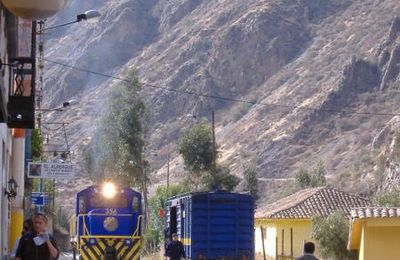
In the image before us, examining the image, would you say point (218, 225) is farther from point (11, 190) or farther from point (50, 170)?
point (11, 190)

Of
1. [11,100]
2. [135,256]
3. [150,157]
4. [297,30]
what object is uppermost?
[297,30]

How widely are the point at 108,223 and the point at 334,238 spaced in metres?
12.6

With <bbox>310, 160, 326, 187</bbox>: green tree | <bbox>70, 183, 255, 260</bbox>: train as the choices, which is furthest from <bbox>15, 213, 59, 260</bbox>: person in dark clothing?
<bbox>310, 160, 326, 187</bbox>: green tree

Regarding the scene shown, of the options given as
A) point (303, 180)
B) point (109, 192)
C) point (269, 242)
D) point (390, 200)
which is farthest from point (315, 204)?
point (109, 192)

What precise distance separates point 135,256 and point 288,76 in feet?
270

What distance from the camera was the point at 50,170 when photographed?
25812 millimetres

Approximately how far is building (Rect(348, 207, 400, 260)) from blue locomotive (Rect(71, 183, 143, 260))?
6.47 metres

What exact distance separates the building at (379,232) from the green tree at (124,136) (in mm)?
40363

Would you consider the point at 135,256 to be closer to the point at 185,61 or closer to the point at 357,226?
the point at 357,226

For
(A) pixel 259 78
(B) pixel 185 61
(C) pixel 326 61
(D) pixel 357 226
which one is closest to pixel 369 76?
(C) pixel 326 61

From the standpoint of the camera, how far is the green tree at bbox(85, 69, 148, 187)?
66312mm

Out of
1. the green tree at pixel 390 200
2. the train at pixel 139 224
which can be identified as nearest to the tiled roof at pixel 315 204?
the green tree at pixel 390 200

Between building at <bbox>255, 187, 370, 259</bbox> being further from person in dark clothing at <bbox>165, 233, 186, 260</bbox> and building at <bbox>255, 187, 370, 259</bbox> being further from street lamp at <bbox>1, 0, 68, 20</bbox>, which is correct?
street lamp at <bbox>1, 0, 68, 20</bbox>

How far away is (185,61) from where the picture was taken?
118 m
